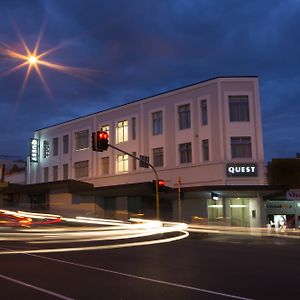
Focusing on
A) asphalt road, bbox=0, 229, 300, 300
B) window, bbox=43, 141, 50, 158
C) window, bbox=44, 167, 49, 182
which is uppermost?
window, bbox=43, 141, 50, 158

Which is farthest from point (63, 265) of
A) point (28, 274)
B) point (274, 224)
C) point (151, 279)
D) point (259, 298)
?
point (274, 224)

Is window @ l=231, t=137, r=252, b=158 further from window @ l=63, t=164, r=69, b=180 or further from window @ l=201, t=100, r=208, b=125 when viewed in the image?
window @ l=63, t=164, r=69, b=180

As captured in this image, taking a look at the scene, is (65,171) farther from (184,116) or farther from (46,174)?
(184,116)

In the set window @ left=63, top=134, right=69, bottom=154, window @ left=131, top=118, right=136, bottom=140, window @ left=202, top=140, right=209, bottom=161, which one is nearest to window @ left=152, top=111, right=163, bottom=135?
window @ left=131, top=118, right=136, bottom=140

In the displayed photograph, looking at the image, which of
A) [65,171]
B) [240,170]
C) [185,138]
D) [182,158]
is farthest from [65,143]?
[240,170]

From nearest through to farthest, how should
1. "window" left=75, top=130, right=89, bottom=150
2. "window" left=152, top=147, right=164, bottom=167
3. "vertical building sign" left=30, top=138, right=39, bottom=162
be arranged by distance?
"window" left=152, top=147, right=164, bottom=167
"window" left=75, top=130, right=89, bottom=150
"vertical building sign" left=30, top=138, right=39, bottom=162

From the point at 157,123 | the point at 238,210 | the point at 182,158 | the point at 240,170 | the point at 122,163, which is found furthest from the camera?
the point at 122,163

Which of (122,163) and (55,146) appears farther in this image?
(55,146)

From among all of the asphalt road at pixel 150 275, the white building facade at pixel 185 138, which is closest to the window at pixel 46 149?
the white building facade at pixel 185 138

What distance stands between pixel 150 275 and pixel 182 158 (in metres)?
34.3

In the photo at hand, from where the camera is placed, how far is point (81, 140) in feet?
188

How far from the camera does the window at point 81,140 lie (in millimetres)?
56469

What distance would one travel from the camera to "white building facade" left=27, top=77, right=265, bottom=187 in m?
42.7

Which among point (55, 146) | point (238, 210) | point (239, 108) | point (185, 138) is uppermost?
point (239, 108)
